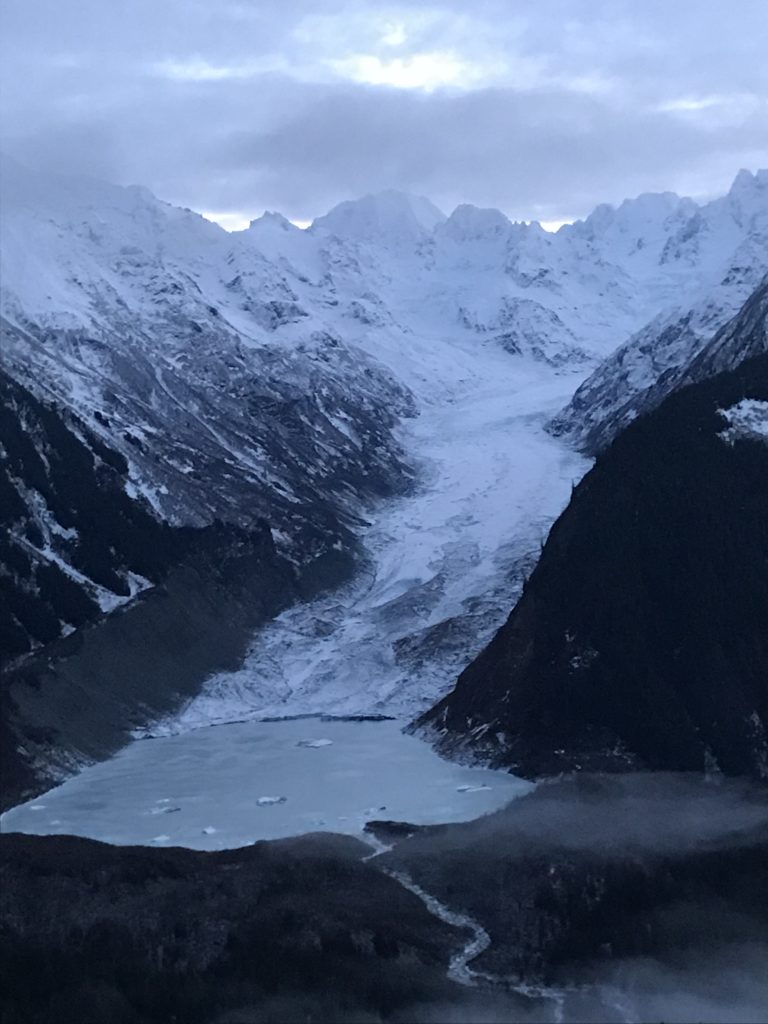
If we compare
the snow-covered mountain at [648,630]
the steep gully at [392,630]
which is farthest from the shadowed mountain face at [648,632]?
the steep gully at [392,630]

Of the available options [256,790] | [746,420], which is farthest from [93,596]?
[746,420]

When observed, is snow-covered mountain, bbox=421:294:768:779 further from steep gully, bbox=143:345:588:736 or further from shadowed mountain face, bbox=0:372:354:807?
shadowed mountain face, bbox=0:372:354:807

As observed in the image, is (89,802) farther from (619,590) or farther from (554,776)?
(619,590)

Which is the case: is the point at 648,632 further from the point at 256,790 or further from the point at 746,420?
the point at 256,790

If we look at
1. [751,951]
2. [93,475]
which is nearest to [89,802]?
[751,951]

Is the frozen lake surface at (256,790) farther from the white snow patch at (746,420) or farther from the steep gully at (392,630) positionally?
the white snow patch at (746,420)

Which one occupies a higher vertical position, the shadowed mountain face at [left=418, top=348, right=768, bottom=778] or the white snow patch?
the white snow patch

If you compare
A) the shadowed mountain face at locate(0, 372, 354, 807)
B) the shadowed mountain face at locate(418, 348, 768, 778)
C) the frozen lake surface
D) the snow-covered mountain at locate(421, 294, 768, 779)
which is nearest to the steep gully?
the shadowed mountain face at locate(0, 372, 354, 807)
